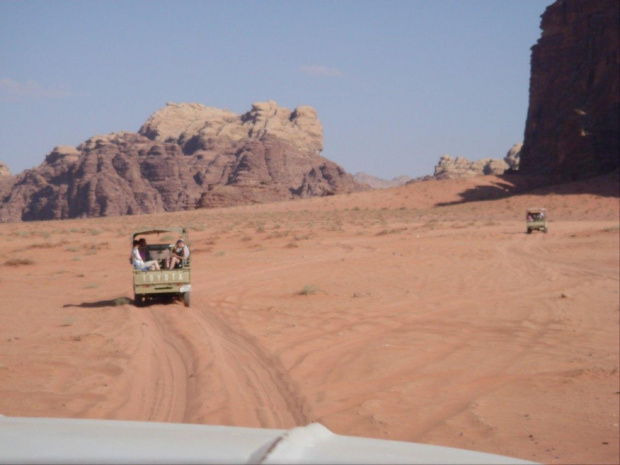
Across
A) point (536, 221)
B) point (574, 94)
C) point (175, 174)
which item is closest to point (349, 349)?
point (536, 221)

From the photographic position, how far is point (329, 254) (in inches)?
943

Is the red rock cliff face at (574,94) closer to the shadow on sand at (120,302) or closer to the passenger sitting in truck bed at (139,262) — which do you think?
A: the shadow on sand at (120,302)

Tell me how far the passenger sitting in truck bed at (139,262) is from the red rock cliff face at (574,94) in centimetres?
5291

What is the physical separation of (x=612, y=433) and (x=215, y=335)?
5909mm

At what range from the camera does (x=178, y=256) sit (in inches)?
526

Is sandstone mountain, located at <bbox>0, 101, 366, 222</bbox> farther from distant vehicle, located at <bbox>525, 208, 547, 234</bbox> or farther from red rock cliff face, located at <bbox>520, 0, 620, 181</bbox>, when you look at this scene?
distant vehicle, located at <bbox>525, 208, 547, 234</bbox>

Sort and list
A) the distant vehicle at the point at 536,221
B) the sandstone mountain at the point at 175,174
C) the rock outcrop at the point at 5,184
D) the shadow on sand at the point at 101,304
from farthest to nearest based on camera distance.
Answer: the rock outcrop at the point at 5,184 < the sandstone mountain at the point at 175,174 < the distant vehicle at the point at 536,221 < the shadow on sand at the point at 101,304

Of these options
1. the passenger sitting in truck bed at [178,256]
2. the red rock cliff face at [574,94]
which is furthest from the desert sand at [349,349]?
the red rock cliff face at [574,94]

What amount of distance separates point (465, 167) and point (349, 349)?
123 meters

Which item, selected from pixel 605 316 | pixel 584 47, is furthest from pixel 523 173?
pixel 605 316

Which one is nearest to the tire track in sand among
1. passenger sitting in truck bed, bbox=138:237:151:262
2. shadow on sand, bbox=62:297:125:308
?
shadow on sand, bbox=62:297:125:308

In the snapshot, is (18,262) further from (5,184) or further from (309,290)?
(5,184)

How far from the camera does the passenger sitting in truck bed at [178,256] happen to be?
13.3 meters

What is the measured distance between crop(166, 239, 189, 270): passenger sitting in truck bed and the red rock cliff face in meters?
Result: 52.2
